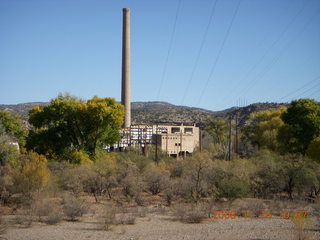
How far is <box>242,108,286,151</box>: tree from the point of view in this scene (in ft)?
156

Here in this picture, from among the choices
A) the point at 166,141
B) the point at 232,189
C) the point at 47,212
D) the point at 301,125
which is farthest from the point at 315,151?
the point at 166,141

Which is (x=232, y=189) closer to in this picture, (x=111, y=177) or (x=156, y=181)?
(x=156, y=181)

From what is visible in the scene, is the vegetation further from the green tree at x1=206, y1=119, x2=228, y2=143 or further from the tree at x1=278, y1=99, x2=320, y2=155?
the green tree at x1=206, y1=119, x2=228, y2=143

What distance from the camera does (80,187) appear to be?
26.2 m

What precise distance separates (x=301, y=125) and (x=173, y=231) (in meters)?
26.4

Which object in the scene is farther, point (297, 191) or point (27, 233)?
point (297, 191)

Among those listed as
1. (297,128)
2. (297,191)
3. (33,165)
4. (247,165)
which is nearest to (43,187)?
(33,165)

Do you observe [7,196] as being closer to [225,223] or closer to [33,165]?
[33,165]

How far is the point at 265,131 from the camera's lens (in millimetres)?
50562

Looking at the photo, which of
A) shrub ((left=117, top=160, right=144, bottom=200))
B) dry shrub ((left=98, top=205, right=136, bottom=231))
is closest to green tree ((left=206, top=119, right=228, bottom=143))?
shrub ((left=117, top=160, right=144, bottom=200))

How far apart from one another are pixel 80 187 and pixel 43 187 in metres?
3.31

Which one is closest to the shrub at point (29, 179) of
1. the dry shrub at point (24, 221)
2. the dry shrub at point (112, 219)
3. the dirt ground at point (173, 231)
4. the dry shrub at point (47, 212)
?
the dry shrub at point (47, 212)

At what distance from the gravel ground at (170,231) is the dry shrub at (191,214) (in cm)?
40

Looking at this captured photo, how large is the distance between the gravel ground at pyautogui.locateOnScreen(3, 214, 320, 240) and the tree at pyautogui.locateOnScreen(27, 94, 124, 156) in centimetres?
1916
